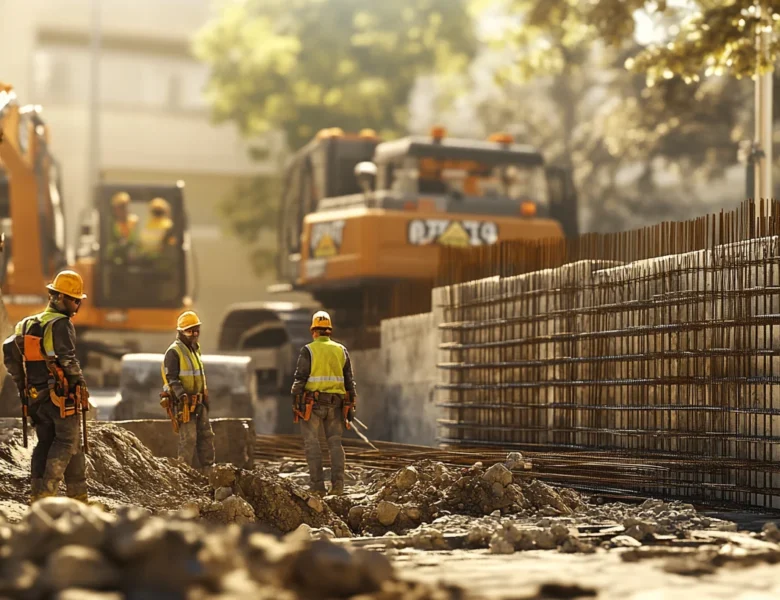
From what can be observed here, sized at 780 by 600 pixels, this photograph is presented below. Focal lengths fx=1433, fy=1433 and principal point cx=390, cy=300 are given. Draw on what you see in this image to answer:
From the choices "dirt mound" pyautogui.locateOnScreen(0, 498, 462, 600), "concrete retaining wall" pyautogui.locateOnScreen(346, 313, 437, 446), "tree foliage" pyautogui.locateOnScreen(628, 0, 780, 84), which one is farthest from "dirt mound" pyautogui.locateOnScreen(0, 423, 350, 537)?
"tree foliage" pyautogui.locateOnScreen(628, 0, 780, 84)

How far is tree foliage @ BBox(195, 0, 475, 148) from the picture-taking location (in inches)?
1599

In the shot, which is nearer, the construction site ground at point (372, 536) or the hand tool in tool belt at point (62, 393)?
the construction site ground at point (372, 536)

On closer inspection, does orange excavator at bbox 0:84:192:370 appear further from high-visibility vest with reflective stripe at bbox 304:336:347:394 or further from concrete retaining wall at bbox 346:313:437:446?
high-visibility vest with reflective stripe at bbox 304:336:347:394

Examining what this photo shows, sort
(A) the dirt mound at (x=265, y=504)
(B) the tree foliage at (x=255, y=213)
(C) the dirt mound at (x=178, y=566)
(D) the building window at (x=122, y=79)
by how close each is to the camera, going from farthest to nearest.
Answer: (D) the building window at (x=122, y=79) < (B) the tree foliage at (x=255, y=213) < (A) the dirt mound at (x=265, y=504) < (C) the dirt mound at (x=178, y=566)

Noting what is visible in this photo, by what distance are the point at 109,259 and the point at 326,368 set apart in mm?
10495

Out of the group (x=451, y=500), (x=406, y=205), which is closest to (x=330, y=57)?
(x=406, y=205)

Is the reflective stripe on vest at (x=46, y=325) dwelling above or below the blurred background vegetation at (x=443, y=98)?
below

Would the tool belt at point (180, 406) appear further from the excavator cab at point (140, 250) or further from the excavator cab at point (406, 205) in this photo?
the excavator cab at point (140, 250)

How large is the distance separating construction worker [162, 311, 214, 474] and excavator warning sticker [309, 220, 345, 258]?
224 inches

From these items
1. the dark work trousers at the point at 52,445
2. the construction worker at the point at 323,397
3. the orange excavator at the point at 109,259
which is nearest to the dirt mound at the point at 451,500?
the construction worker at the point at 323,397

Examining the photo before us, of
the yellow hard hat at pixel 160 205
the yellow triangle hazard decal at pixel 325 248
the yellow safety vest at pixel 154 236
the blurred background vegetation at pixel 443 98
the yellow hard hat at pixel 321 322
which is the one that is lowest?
the yellow hard hat at pixel 321 322

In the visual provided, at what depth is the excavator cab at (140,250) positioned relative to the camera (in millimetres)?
23188

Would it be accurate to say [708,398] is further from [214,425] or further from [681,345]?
[214,425]

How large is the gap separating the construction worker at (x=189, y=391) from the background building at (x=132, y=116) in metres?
36.0
